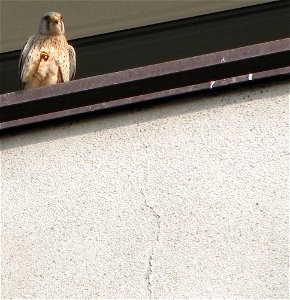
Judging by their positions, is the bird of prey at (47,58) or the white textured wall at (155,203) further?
the bird of prey at (47,58)

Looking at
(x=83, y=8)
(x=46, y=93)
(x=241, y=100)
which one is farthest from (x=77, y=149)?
(x=83, y=8)

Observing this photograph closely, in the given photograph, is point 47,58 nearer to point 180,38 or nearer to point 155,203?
point 180,38

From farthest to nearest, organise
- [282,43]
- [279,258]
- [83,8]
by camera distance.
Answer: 1. [83,8]
2. [282,43]
3. [279,258]

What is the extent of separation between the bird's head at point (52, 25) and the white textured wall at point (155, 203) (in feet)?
6.28

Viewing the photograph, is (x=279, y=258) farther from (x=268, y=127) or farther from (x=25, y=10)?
(x=25, y=10)

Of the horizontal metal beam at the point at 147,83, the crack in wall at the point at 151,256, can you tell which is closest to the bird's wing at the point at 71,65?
the horizontal metal beam at the point at 147,83

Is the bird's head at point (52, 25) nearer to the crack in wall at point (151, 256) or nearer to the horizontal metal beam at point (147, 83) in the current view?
the horizontal metal beam at point (147, 83)

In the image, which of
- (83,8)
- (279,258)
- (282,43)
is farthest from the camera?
(83,8)

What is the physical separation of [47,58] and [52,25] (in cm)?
36

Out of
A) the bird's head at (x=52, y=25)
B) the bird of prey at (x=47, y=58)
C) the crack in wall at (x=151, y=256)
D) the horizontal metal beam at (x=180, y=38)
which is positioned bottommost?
the crack in wall at (x=151, y=256)

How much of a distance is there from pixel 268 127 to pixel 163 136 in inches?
13.4

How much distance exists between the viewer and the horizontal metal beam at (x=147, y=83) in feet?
15.9

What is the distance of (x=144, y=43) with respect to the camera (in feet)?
26.2

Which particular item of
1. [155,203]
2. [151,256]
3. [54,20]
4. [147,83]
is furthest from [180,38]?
[151,256]
